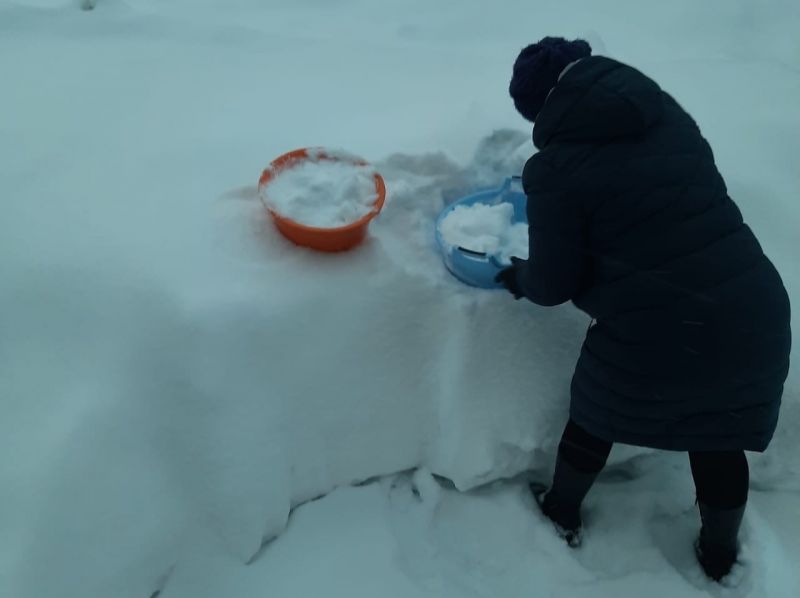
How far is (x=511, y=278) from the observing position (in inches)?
49.8

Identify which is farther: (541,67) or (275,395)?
(275,395)

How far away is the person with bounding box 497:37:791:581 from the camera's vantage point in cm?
101

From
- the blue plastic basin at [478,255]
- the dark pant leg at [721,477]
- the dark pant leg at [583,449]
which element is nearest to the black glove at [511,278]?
the blue plastic basin at [478,255]

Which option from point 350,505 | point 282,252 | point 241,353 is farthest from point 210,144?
point 350,505

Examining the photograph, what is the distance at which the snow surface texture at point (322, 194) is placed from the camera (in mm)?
1416

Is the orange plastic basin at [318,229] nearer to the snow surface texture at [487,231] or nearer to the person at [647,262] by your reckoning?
the snow surface texture at [487,231]

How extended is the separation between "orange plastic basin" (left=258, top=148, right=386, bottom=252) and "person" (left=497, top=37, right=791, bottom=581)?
1.29 ft

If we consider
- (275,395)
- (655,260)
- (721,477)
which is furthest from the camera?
(275,395)

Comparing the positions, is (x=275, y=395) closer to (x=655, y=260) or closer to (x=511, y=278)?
(x=511, y=278)

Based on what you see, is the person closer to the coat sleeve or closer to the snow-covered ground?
the coat sleeve

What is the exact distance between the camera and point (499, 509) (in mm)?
1393

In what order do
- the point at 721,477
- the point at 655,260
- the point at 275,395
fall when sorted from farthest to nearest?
the point at 275,395, the point at 721,477, the point at 655,260

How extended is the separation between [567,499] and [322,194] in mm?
833

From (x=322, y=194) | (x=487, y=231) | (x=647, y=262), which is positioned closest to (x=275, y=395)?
(x=322, y=194)
